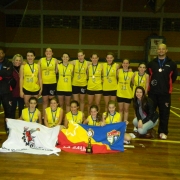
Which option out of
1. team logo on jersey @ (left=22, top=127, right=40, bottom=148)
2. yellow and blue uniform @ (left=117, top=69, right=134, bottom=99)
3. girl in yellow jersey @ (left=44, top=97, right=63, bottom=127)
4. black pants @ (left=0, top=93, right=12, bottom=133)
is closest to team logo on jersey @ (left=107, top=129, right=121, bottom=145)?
girl in yellow jersey @ (left=44, top=97, right=63, bottom=127)

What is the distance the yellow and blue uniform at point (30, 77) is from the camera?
14.4 ft

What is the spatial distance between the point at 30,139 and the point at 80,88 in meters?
1.71

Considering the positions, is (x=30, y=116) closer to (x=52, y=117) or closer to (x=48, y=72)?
(x=52, y=117)

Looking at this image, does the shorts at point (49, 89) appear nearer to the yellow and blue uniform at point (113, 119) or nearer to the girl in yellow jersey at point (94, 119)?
the girl in yellow jersey at point (94, 119)

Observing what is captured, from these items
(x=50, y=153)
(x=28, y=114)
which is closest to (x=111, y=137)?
(x=50, y=153)

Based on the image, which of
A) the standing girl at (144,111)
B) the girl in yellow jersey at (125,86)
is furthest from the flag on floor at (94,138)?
the girl in yellow jersey at (125,86)

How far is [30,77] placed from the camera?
438cm

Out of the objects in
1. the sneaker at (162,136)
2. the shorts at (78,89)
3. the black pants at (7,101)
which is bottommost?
the sneaker at (162,136)

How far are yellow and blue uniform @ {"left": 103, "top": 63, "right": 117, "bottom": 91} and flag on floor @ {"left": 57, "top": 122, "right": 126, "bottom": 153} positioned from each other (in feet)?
4.12

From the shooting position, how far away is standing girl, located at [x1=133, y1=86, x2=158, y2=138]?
4.14 meters

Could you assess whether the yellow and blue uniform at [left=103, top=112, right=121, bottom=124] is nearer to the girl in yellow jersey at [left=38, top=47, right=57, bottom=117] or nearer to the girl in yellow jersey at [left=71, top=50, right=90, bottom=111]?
the girl in yellow jersey at [left=71, top=50, right=90, bottom=111]

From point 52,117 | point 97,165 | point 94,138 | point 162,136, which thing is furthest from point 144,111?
point 52,117

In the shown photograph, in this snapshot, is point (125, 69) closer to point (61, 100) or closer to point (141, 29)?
point (61, 100)

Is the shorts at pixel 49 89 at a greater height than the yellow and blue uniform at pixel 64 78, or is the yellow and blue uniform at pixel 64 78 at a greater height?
the yellow and blue uniform at pixel 64 78
